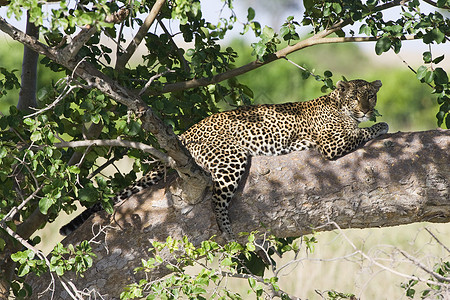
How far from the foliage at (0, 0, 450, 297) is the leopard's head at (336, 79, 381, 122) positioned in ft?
3.63

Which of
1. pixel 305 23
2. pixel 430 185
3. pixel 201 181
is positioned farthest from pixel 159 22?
pixel 430 185

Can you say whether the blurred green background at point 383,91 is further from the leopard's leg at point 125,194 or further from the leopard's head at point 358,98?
the leopard's leg at point 125,194

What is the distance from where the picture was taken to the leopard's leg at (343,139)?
6.13 m

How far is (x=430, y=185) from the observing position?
5.60 metres

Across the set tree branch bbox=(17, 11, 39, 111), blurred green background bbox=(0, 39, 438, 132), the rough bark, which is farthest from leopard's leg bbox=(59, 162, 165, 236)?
blurred green background bbox=(0, 39, 438, 132)

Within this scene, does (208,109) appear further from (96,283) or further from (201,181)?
(96,283)

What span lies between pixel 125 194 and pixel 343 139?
2268 millimetres

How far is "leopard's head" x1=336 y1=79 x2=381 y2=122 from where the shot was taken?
7121 mm

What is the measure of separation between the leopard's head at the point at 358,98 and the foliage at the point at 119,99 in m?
1.11

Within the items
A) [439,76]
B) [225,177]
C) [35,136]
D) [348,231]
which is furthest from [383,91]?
[35,136]

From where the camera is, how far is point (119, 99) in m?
4.45

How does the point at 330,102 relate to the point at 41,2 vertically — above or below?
below

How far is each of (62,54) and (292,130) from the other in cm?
304

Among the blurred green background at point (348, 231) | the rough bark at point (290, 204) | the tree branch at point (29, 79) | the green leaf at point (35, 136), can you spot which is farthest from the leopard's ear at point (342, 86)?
the green leaf at point (35, 136)
